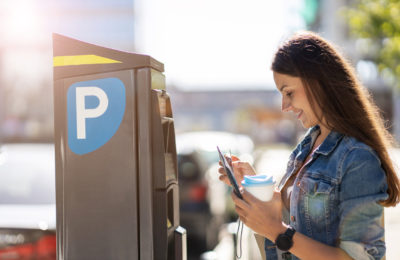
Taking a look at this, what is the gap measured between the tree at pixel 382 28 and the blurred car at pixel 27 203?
509 centimetres

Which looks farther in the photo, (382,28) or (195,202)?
(382,28)

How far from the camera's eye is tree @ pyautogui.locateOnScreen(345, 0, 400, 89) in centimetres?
655

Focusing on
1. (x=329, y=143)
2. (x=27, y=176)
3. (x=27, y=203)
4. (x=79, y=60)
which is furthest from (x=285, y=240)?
(x=27, y=176)

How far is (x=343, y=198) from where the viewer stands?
66.5 inches

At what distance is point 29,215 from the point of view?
3.31 m

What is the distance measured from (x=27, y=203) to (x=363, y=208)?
114 inches

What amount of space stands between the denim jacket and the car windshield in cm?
246

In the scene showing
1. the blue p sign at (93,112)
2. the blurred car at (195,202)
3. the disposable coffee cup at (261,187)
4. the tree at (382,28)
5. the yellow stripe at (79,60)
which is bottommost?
the blurred car at (195,202)

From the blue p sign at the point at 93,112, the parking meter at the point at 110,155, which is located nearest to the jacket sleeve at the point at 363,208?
the parking meter at the point at 110,155

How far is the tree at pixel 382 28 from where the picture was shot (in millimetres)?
6555

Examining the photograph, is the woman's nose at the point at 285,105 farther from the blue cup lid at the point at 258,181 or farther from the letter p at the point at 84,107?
the letter p at the point at 84,107

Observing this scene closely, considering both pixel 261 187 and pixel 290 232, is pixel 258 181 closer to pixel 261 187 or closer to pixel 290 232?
pixel 261 187

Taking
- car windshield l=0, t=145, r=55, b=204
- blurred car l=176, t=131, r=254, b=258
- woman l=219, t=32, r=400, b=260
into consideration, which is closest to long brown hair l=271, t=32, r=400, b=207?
woman l=219, t=32, r=400, b=260

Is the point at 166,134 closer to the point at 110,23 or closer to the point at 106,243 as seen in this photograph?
the point at 106,243
